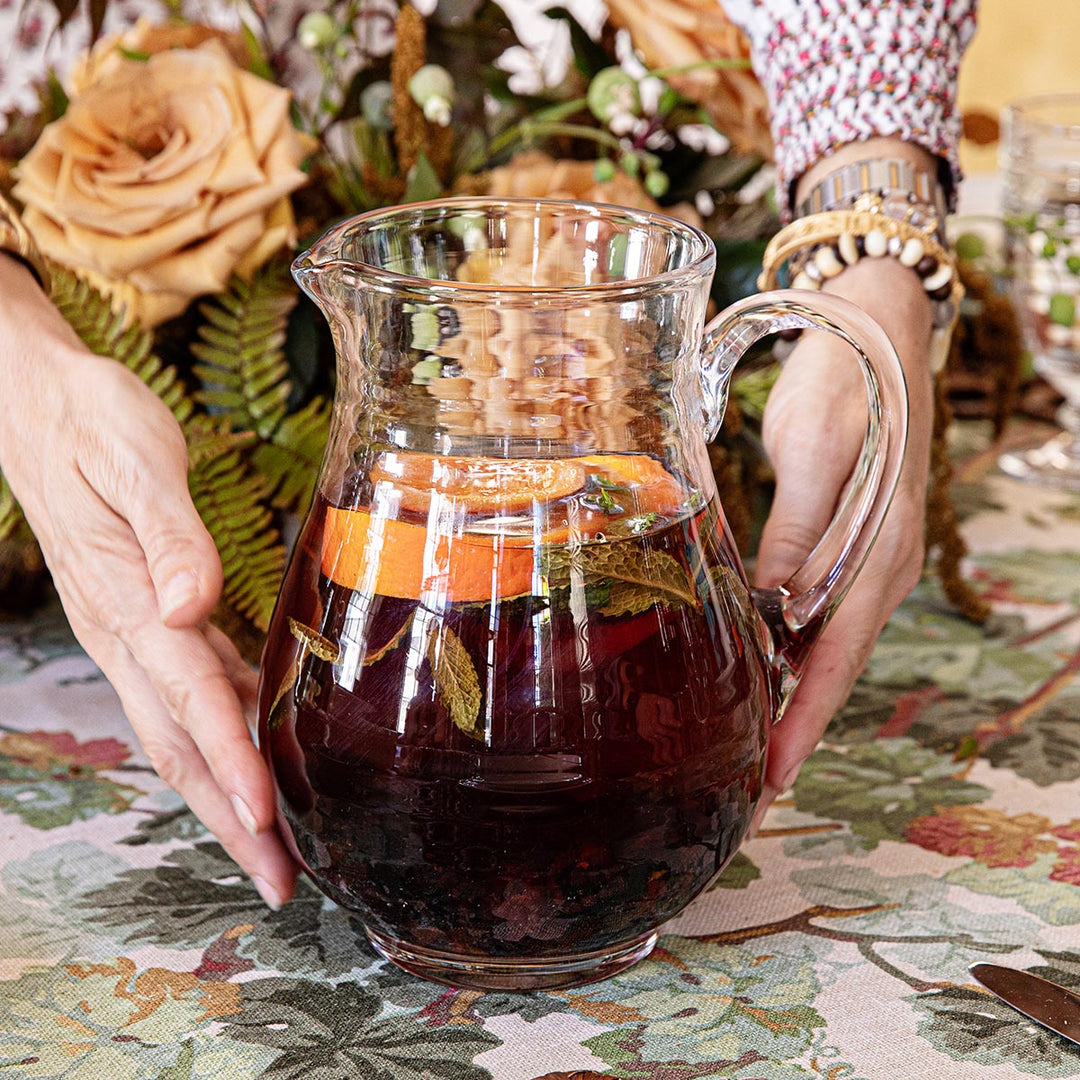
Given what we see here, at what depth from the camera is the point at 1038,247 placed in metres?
1.14

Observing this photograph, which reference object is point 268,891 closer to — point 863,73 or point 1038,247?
point 863,73

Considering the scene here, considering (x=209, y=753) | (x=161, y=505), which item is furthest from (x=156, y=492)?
(x=209, y=753)

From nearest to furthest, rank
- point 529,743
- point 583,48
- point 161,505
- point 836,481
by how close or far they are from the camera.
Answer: point 529,743, point 161,505, point 836,481, point 583,48

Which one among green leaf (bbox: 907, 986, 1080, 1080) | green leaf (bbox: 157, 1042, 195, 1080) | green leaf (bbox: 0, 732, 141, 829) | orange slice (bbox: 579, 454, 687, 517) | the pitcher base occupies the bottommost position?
green leaf (bbox: 907, 986, 1080, 1080)

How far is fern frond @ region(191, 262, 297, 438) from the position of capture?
2.82ft

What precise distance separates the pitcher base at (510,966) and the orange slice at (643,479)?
18cm

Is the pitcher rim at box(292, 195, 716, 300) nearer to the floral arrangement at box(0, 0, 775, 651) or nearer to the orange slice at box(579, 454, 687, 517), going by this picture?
the orange slice at box(579, 454, 687, 517)

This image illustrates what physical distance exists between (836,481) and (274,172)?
43 centimetres

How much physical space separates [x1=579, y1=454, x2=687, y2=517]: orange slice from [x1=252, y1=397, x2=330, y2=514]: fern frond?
38cm

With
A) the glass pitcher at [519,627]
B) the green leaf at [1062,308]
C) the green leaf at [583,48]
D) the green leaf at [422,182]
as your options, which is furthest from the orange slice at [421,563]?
the green leaf at [1062,308]

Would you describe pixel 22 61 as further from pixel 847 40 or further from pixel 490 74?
pixel 847 40

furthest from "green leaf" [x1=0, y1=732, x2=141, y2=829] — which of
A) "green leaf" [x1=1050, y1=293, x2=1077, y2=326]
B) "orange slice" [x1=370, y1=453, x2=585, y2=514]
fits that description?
"green leaf" [x1=1050, y1=293, x2=1077, y2=326]

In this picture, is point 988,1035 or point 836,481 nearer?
point 988,1035

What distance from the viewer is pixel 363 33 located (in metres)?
1.13
